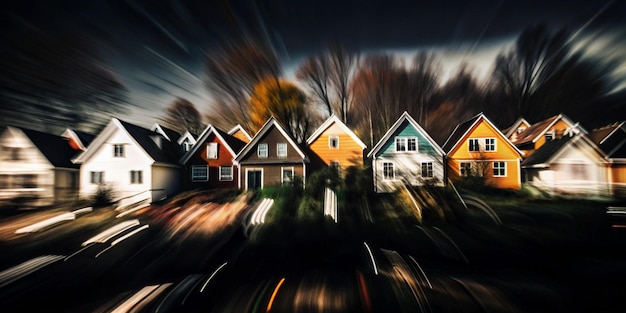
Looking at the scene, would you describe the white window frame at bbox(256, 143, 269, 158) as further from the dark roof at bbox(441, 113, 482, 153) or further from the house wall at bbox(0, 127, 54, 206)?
the house wall at bbox(0, 127, 54, 206)

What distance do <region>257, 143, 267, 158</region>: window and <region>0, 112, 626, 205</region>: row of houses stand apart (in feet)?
0.12

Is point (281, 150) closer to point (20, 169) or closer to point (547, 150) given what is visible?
point (20, 169)

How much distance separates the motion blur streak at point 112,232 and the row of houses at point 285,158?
37cm

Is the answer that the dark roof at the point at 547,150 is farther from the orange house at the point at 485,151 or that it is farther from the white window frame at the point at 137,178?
the white window frame at the point at 137,178

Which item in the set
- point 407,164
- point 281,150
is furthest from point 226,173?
point 407,164

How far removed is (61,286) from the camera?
1758mm

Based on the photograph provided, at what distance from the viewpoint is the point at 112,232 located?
2.24m

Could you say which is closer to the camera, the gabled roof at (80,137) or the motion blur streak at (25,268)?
the motion blur streak at (25,268)

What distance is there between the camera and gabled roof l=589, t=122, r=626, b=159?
8.64ft

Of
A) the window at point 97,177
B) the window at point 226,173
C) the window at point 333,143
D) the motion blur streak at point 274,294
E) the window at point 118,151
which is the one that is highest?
the window at point 333,143

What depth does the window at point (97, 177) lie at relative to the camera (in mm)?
2248

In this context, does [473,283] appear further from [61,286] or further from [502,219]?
[61,286]

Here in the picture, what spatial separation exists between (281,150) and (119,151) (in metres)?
4.36

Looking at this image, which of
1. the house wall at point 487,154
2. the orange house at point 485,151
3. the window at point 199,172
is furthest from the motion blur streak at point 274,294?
the window at point 199,172
